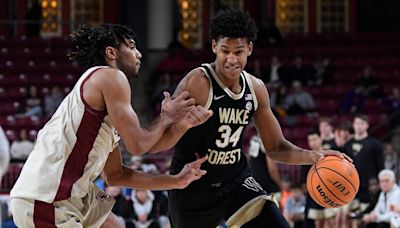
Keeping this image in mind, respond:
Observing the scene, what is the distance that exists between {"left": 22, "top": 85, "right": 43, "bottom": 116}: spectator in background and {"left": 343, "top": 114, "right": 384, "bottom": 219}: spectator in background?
286 inches

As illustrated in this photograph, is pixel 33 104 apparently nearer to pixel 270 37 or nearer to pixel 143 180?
pixel 270 37

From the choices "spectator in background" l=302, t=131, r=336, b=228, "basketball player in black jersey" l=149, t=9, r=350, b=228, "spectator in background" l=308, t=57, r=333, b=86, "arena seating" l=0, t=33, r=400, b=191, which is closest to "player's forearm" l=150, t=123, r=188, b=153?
"basketball player in black jersey" l=149, t=9, r=350, b=228

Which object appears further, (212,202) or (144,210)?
(144,210)

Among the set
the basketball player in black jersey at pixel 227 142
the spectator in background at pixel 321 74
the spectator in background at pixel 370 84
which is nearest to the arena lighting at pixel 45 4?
the spectator in background at pixel 321 74

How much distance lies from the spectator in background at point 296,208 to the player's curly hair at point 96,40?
6849mm

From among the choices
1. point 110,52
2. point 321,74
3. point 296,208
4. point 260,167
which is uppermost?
point 110,52

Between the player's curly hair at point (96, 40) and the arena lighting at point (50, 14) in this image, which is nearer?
the player's curly hair at point (96, 40)

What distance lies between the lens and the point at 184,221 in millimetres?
5770

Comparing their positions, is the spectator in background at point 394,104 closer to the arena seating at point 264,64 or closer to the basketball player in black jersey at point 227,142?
the arena seating at point 264,64

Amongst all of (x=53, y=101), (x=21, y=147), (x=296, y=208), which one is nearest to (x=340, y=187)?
(x=296, y=208)

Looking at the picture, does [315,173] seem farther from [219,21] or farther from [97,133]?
[97,133]

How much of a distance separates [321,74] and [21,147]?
6063 millimetres

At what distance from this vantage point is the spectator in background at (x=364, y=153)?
1041 cm

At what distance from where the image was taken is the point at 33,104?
16.4 metres
